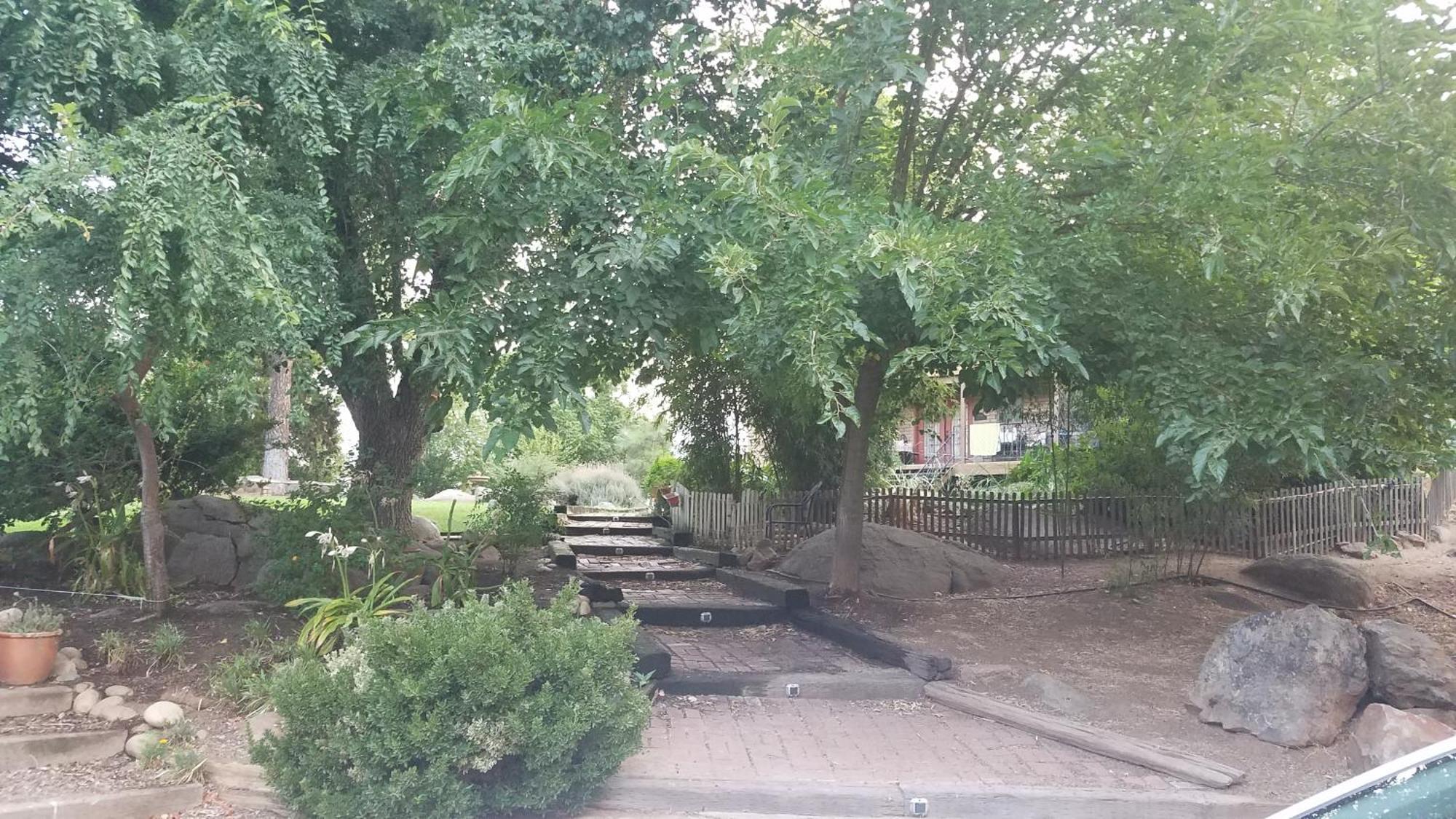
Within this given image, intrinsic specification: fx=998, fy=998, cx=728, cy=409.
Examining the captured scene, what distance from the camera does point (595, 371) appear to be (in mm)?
7344

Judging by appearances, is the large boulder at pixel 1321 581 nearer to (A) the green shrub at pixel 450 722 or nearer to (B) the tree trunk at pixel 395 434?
(A) the green shrub at pixel 450 722

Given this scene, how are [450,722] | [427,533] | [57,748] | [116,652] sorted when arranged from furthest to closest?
[427,533], [116,652], [57,748], [450,722]

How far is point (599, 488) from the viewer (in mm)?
20672

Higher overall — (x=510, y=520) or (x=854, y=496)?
(x=854, y=496)

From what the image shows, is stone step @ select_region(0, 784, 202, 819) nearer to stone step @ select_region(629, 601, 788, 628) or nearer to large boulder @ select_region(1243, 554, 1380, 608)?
stone step @ select_region(629, 601, 788, 628)

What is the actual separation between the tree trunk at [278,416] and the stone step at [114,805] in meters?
2.51

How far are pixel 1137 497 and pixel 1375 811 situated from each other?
1184 cm

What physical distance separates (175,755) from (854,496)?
6599mm

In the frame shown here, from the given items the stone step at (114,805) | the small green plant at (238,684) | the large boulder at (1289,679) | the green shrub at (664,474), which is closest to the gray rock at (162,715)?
the small green plant at (238,684)

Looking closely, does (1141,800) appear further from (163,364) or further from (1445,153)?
(163,364)

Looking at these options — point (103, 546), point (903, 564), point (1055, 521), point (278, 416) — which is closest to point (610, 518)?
point (278, 416)

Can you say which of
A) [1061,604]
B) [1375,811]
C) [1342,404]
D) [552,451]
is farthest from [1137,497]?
[552,451]

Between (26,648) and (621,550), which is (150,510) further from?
(621,550)

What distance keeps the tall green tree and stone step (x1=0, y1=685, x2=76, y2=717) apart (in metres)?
4.67
